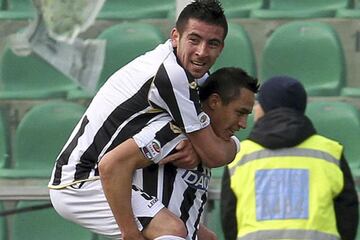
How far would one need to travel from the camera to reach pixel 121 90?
3664 millimetres

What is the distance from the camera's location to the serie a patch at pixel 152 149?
3576mm

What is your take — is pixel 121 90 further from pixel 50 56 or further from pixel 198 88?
pixel 50 56

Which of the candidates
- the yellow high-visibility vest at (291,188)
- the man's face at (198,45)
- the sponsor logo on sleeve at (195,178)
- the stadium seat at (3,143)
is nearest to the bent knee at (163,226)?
the sponsor logo on sleeve at (195,178)

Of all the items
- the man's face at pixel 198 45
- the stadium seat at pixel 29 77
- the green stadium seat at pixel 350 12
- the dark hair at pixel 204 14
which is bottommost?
the stadium seat at pixel 29 77

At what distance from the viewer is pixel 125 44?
654 centimetres

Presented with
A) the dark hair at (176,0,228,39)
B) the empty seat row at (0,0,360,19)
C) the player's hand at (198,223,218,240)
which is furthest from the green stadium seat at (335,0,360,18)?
the dark hair at (176,0,228,39)

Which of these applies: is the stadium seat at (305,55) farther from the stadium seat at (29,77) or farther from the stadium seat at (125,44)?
the stadium seat at (29,77)

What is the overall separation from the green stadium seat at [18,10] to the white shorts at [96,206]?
3049 millimetres

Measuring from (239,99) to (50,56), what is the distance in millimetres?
3075

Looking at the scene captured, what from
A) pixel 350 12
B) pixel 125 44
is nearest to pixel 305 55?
pixel 350 12

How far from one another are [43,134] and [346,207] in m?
2.18

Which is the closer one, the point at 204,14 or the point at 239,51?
the point at 204,14

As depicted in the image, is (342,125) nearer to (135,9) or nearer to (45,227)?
(135,9)

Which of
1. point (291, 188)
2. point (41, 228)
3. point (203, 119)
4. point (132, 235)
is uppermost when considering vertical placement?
point (203, 119)
